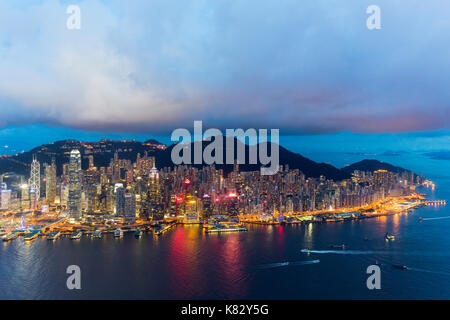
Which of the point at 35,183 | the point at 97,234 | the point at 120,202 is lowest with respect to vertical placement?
the point at 97,234

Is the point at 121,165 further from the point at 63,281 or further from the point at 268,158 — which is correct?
the point at 63,281

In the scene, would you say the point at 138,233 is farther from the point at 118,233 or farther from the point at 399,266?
→ the point at 399,266

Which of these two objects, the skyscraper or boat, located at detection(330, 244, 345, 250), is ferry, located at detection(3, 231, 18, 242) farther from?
boat, located at detection(330, 244, 345, 250)

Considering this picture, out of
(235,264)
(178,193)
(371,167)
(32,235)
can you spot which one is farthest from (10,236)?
(371,167)

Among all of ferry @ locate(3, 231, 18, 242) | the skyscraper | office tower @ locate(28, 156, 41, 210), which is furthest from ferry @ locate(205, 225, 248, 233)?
office tower @ locate(28, 156, 41, 210)

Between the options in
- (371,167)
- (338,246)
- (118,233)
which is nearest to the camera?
(338,246)

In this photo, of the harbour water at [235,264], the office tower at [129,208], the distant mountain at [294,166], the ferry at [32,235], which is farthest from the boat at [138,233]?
the distant mountain at [294,166]
